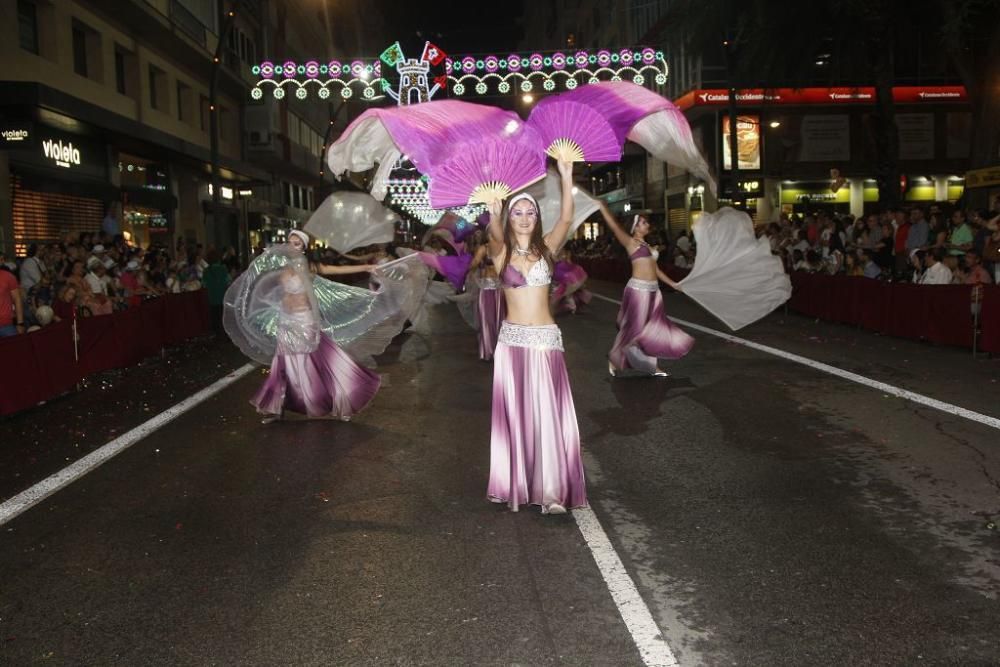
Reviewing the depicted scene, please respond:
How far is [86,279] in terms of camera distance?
49.6 ft

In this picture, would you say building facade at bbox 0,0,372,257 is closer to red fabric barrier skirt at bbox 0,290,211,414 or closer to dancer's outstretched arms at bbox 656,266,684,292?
red fabric barrier skirt at bbox 0,290,211,414

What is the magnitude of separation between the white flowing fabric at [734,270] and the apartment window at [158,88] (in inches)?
931

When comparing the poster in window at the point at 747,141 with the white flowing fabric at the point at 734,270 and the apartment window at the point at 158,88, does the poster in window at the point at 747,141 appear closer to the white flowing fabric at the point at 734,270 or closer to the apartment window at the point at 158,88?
the apartment window at the point at 158,88

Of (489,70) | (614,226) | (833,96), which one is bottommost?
(614,226)

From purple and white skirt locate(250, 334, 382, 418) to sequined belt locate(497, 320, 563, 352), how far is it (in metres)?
3.66

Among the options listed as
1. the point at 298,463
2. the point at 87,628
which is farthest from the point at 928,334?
the point at 87,628

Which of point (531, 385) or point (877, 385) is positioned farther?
point (877, 385)

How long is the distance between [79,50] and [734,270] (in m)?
19.9

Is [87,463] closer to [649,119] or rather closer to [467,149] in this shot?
[467,149]

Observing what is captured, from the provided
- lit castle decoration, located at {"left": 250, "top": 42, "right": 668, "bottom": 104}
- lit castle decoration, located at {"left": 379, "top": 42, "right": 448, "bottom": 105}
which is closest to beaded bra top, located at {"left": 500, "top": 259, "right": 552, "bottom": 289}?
lit castle decoration, located at {"left": 250, "top": 42, "right": 668, "bottom": 104}

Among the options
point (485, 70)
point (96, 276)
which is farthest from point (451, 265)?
point (485, 70)

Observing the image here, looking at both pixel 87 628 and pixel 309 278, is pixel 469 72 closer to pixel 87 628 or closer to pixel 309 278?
pixel 309 278

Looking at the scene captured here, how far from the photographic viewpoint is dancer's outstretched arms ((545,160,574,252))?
5.92m

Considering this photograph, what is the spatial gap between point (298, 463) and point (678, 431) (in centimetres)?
326
